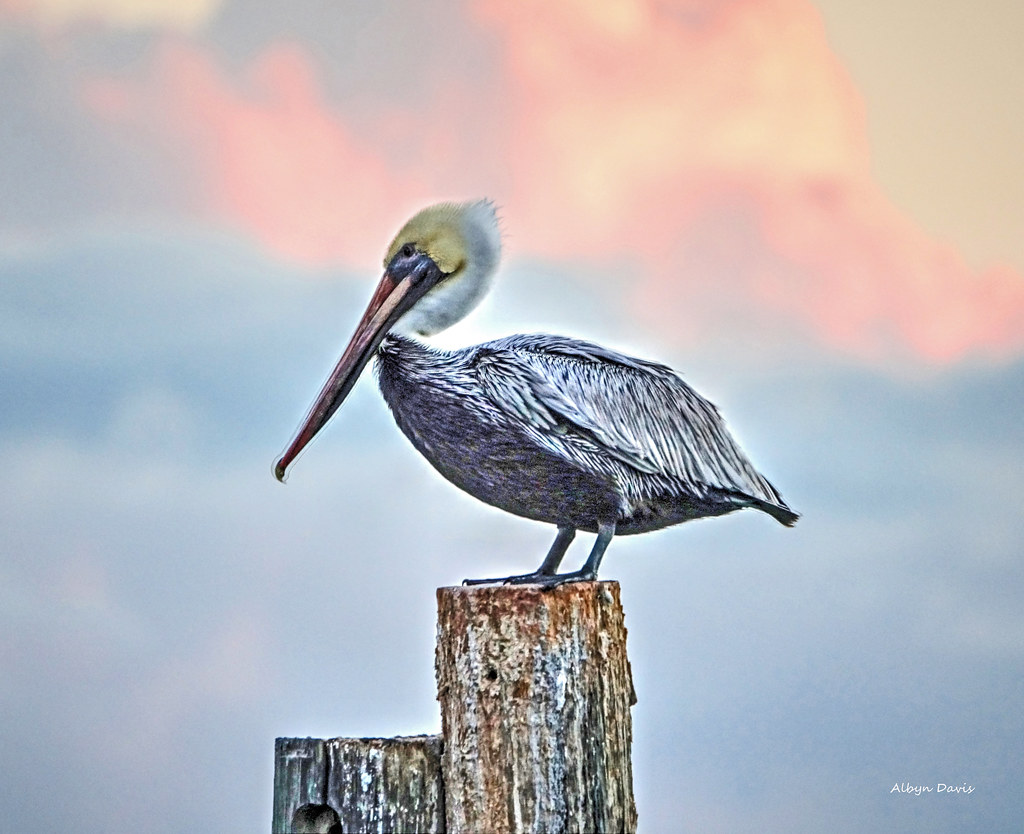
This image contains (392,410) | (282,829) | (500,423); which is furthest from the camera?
(392,410)

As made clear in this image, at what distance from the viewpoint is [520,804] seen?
380cm

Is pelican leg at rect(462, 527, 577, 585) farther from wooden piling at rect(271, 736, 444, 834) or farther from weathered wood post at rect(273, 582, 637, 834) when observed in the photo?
wooden piling at rect(271, 736, 444, 834)

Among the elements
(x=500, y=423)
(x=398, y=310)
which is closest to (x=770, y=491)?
(x=500, y=423)

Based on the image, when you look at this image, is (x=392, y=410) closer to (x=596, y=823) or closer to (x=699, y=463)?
(x=699, y=463)

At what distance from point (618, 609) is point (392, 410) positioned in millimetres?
1177

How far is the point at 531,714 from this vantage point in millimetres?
3834

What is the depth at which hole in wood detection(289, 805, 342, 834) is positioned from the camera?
4027 mm

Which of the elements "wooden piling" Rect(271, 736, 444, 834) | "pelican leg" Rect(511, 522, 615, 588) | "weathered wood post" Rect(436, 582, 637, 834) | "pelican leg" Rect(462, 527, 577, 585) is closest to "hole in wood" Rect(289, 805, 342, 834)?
"wooden piling" Rect(271, 736, 444, 834)

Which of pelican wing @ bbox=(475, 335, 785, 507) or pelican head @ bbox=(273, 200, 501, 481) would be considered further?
pelican head @ bbox=(273, 200, 501, 481)

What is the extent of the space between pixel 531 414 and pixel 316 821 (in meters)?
1.46

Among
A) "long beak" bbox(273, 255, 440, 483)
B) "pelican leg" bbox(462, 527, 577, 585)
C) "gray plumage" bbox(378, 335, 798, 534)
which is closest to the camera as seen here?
"gray plumage" bbox(378, 335, 798, 534)

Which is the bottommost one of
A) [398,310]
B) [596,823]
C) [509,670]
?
[596,823]

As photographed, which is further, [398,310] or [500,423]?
[398,310]

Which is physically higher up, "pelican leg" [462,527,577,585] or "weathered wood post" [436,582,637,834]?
"pelican leg" [462,527,577,585]
